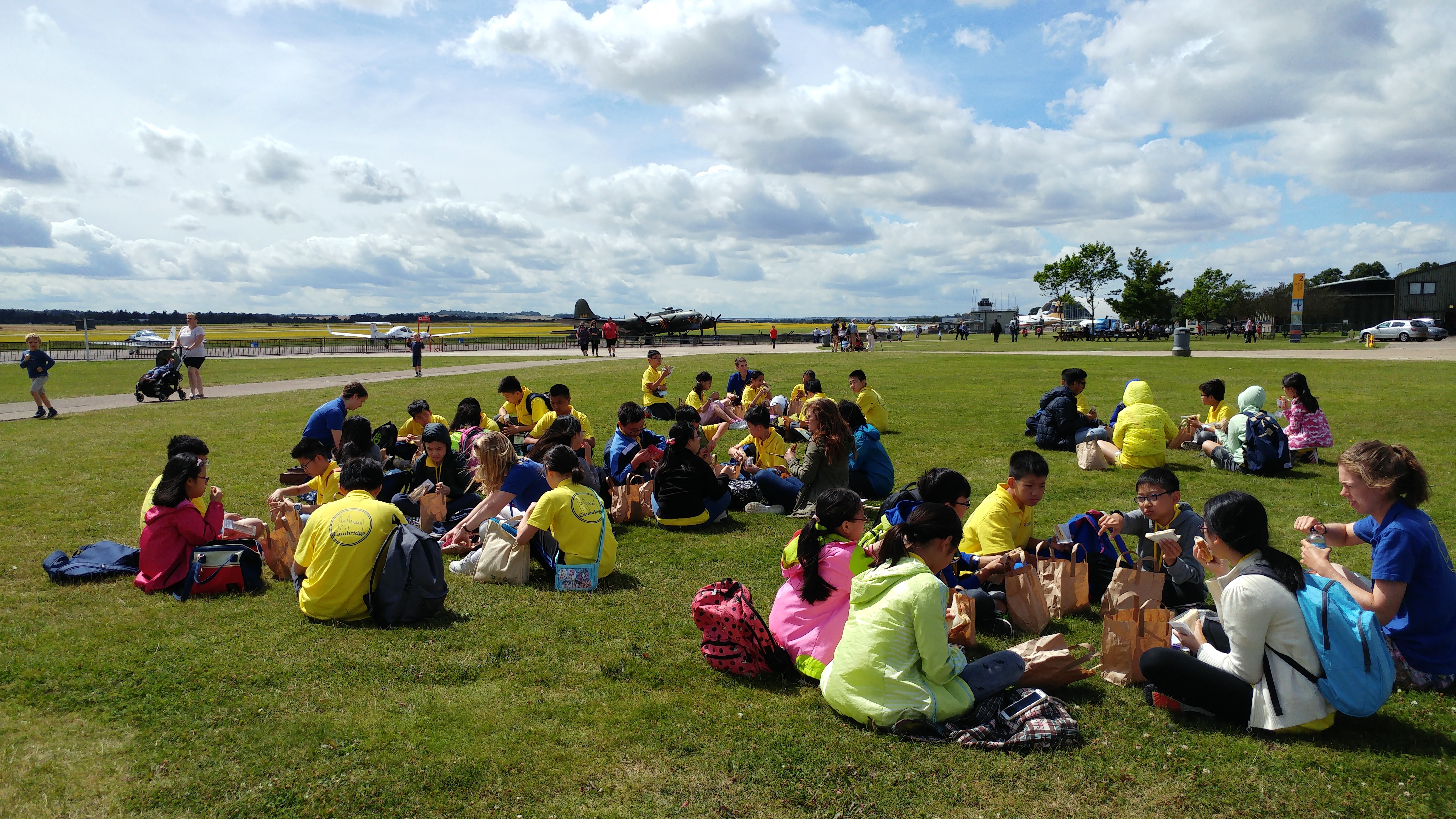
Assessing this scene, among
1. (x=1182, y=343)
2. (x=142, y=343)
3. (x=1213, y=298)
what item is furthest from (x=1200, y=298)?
(x=142, y=343)

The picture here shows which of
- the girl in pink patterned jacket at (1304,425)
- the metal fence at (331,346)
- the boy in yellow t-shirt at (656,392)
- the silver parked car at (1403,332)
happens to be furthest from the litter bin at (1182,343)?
the metal fence at (331,346)

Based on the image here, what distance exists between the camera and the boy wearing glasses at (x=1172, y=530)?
542 centimetres

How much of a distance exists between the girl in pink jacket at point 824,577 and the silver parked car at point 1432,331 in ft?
214

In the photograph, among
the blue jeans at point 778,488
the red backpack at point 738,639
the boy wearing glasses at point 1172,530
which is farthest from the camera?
the blue jeans at point 778,488

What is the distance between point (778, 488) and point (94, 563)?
6488mm

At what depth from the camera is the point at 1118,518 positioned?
5.55 metres

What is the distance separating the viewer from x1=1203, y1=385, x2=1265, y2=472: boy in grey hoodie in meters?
10.4

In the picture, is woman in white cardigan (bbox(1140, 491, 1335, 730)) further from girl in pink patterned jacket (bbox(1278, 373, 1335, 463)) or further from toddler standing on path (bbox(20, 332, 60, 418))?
toddler standing on path (bbox(20, 332, 60, 418))

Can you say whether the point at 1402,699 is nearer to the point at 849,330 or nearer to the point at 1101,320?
the point at 849,330

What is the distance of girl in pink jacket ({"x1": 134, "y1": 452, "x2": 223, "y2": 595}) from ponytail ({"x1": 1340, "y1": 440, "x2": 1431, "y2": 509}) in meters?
7.72

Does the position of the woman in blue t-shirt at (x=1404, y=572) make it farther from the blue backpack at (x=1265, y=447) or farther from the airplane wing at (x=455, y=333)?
the airplane wing at (x=455, y=333)

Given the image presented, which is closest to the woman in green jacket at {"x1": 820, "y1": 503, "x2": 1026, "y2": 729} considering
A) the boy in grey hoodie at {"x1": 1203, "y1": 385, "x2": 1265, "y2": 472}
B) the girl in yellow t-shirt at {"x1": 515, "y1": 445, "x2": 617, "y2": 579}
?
the girl in yellow t-shirt at {"x1": 515, "y1": 445, "x2": 617, "y2": 579}

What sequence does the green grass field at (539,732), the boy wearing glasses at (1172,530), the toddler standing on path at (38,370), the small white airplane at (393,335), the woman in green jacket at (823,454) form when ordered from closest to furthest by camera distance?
1. the green grass field at (539,732)
2. the boy wearing glasses at (1172,530)
3. the woman in green jacket at (823,454)
4. the toddler standing on path at (38,370)
5. the small white airplane at (393,335)

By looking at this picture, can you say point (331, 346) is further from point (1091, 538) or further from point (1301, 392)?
point (1091, 538)
